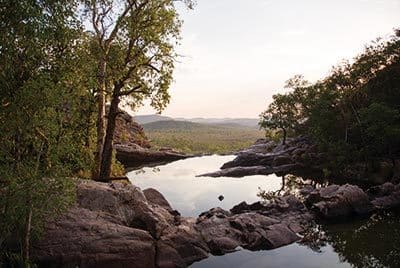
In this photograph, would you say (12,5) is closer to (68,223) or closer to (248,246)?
(68,223)

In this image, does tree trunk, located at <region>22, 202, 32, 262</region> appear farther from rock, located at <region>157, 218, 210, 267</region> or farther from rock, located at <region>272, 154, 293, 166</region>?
rock, located at <region>272, 154, 293, 166</region>

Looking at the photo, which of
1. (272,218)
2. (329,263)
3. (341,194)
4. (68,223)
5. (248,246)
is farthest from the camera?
(341,194)

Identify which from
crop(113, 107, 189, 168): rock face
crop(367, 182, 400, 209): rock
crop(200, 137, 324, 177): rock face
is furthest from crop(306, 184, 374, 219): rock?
crop(113, 107, 189, 168): rock face

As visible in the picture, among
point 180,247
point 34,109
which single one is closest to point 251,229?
point 180,247

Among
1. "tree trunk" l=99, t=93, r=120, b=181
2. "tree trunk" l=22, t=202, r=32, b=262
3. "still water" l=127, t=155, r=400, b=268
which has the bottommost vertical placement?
"still water" l=127, t=155, r=400, b=268

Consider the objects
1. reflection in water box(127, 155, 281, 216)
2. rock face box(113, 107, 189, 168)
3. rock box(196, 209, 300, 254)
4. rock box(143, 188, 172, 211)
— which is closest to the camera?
rock box(196, 209, 300, 254)

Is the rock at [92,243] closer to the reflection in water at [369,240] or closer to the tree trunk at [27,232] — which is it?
the tree trunk at [27,232]

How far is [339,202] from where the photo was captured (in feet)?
108

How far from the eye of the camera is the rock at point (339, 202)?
32094mm

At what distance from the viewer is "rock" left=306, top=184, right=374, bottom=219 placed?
3209 cm

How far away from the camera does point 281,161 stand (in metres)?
68.2

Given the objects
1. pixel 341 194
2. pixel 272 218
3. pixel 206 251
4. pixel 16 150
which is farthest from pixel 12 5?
pixel 341 194

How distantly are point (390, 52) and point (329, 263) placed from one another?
151 ft

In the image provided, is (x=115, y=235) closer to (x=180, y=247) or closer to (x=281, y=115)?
(x=180, y=247)
